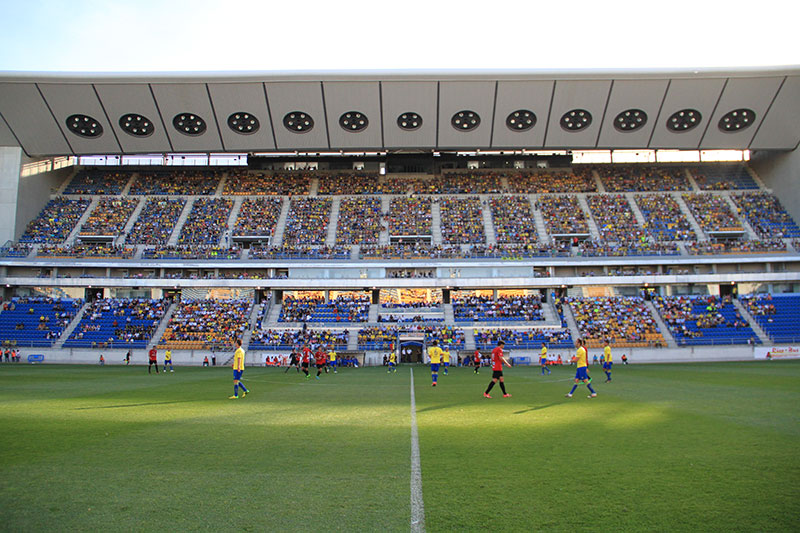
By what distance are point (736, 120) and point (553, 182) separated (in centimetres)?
1809

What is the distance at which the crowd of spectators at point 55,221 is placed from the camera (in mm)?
50812

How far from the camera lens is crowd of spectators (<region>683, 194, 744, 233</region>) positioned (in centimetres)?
5106

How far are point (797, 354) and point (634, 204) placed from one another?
854 inches

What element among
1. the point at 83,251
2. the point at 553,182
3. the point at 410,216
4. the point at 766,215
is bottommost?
the point at 83,251

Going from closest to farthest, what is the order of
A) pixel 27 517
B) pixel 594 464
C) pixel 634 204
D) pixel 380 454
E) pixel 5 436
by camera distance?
pixel 27 517
pixel 594 464
pixel 380 454
pixel 5 436
pixel 634 204

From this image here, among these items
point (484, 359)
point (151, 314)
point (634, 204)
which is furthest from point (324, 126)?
point (634, 204)

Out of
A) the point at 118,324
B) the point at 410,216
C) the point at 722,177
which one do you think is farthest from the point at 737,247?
the point at 118,324

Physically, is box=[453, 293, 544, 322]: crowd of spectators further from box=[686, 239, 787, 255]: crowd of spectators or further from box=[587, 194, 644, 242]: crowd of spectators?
box=[686, 239, 787, 255]: crowd of spectators

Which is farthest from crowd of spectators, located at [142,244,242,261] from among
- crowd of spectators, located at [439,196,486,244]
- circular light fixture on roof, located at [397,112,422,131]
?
crowd of spectators, located at [439,196,486,244]

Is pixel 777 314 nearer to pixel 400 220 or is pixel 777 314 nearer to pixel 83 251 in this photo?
pixel 400 220

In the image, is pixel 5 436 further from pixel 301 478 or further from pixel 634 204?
pixel 634 204

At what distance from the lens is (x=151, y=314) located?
4459cm

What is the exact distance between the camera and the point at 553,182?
58.2 metres

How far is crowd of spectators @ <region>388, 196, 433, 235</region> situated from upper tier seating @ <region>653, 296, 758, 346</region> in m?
22.9
